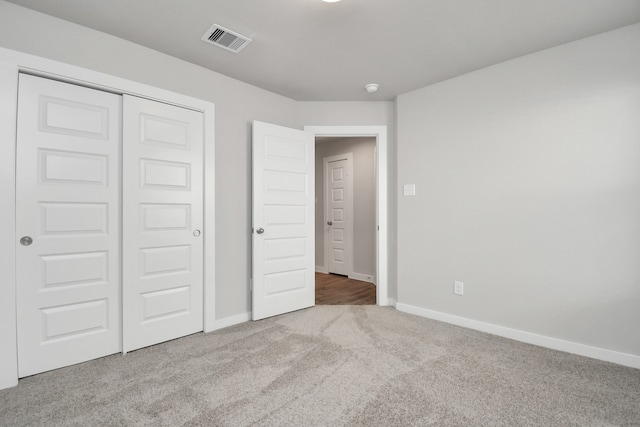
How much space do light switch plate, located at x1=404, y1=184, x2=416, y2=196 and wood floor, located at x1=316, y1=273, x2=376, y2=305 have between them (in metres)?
1.45

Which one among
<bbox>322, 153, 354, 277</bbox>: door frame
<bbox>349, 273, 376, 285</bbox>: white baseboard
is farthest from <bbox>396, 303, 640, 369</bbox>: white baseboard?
<bbox>322, 153, 354, 277</bbox>: door frame

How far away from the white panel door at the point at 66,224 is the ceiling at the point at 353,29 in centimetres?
66

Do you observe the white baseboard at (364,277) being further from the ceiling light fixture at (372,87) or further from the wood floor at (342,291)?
the ceiling light fixture at (372,87)

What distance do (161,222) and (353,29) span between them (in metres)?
2.19

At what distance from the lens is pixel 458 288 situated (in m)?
3.13

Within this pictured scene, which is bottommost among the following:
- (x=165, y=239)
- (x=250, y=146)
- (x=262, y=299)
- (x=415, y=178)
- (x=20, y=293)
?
(x=262, y=299)

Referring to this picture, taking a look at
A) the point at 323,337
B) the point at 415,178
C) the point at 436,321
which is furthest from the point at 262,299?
the point at 415,178

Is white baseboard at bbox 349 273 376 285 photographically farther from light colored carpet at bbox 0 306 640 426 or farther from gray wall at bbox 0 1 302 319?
gray wall at bbox 0 1 302 319

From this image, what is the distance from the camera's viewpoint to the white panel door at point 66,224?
2.06 m

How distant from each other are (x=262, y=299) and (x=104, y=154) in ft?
6.30

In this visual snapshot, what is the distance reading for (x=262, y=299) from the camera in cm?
323

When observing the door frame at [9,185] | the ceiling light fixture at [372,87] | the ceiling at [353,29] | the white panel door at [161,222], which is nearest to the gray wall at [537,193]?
the ceiling at [353,29]

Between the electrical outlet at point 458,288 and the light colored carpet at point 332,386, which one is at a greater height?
the electrical outlet at point 458,288

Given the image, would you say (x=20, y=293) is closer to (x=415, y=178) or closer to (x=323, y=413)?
(x=323, y=413)
